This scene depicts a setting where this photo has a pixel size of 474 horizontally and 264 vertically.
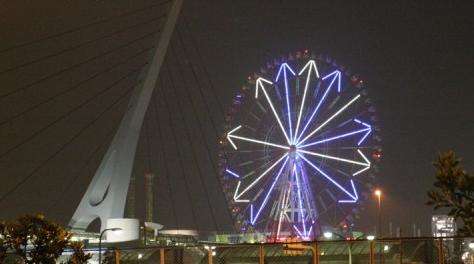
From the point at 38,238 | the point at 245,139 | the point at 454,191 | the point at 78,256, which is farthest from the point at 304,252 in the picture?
the point at 245,139

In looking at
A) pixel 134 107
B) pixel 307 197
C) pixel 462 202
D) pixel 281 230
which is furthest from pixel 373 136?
pixel 462 202

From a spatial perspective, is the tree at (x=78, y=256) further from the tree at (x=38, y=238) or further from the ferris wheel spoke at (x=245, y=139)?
the ferris wheel spoke at (x=245, y=139)

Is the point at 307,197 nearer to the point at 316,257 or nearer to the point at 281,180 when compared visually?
the point at 281,180

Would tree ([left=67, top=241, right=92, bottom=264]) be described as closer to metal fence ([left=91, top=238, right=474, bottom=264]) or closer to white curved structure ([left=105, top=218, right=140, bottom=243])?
metal fence ([left=91, top=238, right=474, bottom=264])

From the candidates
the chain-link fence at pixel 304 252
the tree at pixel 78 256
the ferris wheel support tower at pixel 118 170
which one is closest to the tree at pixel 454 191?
the chain-link fence at pixel 304 252

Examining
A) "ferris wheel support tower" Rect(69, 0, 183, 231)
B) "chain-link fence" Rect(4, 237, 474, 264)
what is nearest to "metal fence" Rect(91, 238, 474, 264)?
"chain-link fence" Rect(4, 237, 474, 264)

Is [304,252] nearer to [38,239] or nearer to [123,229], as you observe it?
[38,239]
